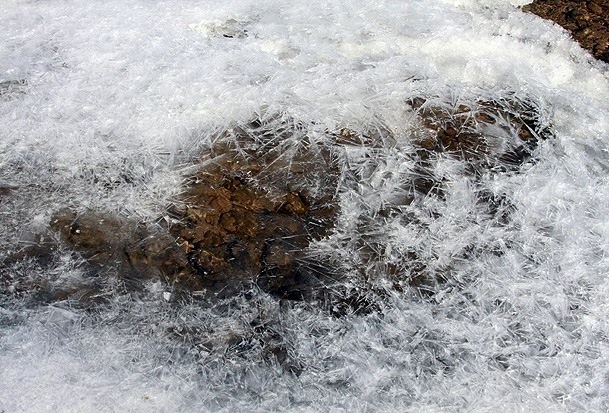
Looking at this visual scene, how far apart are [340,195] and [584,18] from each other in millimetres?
2718

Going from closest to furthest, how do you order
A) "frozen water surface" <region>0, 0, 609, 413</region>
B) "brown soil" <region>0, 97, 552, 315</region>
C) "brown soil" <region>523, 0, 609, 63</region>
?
"frozen water surface" <region>0, 0, 609, 413</region> → "brown soil" <region>0, 97, 552, 315</region> → "brown soil" <region>523, 0, 609, 63</region>

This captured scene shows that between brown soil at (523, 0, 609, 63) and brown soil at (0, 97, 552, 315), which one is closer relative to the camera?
brown soil at (0, 97, 552, 315)

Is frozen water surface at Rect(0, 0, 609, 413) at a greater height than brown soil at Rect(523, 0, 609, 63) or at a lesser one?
lesser

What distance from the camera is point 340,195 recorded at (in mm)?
3184

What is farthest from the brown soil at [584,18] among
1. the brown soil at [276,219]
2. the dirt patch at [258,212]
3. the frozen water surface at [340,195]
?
the dirt patch at [258,212]

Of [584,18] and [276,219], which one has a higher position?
[584,18]

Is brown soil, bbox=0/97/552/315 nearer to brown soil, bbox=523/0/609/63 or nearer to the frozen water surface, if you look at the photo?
the frozen water surface

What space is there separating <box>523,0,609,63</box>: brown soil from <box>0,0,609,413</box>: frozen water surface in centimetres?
15

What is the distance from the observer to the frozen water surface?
249 centimetres

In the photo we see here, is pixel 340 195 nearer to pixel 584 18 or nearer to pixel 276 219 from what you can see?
pixel 276 219

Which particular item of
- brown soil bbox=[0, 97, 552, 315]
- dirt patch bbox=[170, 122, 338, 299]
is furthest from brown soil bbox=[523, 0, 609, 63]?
dirt patch bbox=[170, 122, 338, 299]

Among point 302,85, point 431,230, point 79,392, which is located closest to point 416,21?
point 302,85

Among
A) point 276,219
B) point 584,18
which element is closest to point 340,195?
point 276,219

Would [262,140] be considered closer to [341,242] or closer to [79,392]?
[341,242]
